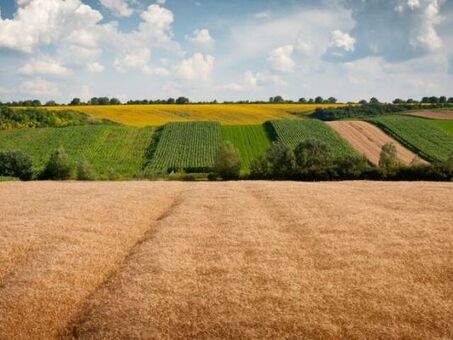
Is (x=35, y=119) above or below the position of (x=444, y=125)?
above

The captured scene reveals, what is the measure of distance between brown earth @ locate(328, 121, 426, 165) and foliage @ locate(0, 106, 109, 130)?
66.8m

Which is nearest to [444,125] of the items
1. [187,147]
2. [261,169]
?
[187,147]

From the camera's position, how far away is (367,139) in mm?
98188

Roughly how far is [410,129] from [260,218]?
96202mm

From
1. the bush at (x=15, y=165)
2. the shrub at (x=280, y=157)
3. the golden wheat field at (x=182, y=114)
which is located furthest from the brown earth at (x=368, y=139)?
the bush at (x=15, y=165)

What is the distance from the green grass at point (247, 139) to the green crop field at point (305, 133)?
321cm

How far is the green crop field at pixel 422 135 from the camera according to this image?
8958 cm

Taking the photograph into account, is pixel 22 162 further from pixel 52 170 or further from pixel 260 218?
pixel 260 218

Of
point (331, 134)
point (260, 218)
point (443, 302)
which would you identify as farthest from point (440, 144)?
point (443, 302)

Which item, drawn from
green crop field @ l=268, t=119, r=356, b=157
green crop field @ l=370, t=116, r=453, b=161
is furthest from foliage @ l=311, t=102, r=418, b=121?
green crop field @ l=268, t=119, r=356, b=157

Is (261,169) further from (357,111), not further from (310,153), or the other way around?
(357,111)

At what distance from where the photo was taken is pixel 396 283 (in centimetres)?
1345

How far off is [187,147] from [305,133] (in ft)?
92.0

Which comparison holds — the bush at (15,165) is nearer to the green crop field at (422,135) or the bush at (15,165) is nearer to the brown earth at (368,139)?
the brown earth at (368,139)
